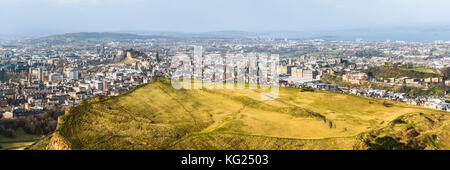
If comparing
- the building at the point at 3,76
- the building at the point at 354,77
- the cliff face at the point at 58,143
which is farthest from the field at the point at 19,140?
the building at the point at 354,77

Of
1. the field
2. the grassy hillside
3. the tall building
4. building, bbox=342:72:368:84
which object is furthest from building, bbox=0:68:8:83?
building, bbox=342:72:368:84

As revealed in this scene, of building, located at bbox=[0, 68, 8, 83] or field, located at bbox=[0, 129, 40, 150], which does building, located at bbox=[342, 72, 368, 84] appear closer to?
field, located at bbox=[0, 129, 40, 150]

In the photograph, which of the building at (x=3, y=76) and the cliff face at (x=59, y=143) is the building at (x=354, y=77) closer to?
the cliff face at (x=59, y=143)

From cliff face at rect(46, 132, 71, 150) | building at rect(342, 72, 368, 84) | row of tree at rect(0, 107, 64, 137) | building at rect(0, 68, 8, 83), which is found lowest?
row of tree at rect(0, 107, 64, 137)

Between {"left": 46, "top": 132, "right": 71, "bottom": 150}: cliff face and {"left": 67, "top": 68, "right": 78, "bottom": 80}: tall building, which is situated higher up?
{"left": 46, "top": 132, "right": 71, "bottom": 150}: cliff face

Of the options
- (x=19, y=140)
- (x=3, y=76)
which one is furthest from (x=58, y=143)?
(x=3, y=76)

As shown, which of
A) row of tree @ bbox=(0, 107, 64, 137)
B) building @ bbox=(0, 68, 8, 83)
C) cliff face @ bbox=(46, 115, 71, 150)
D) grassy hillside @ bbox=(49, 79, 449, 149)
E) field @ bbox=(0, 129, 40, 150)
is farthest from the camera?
building @ bbox=(0, 68, 8, 83)

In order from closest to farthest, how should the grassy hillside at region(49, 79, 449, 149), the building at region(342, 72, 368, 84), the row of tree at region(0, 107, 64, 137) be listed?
the grassy hillside at region(49, 79, 449, 149) → the row of tree at region(0, 107, 64, 137) → the building at region(342, 72, 368, 84)

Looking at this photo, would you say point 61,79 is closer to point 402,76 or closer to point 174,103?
point 174,103

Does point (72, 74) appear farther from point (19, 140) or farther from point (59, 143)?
point (59, 143)
